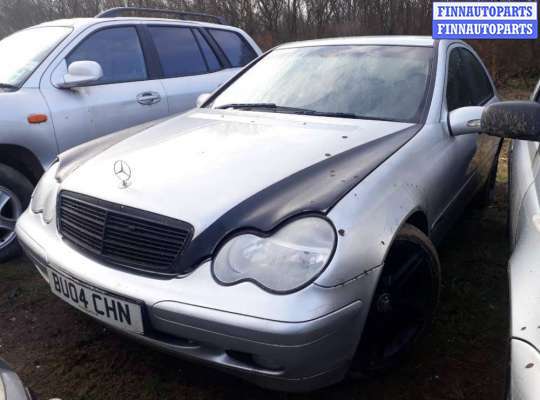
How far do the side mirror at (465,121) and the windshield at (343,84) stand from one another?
0.20 m

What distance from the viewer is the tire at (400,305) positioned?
1916mm

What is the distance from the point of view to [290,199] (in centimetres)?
176

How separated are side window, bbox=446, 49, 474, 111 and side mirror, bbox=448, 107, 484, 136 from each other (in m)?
0.18

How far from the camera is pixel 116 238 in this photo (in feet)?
6.07

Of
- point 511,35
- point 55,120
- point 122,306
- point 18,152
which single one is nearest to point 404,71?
point 122,306

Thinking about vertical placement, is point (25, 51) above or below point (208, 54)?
above

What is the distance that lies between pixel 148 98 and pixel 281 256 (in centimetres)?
265

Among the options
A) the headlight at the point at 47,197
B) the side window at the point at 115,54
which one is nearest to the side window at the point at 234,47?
the side window at the point at 115,54

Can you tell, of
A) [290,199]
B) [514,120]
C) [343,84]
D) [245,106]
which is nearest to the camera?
[290,199]

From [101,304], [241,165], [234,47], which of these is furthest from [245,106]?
[234,47]

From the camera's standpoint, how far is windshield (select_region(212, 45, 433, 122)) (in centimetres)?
260

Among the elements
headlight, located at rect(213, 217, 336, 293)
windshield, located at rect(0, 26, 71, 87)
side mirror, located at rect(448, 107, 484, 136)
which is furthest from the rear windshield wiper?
windshield, located at rect(0, 26, 71, 87)

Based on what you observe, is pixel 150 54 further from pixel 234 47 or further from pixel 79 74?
pixel 234 47

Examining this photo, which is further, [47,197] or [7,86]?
[7,86]
